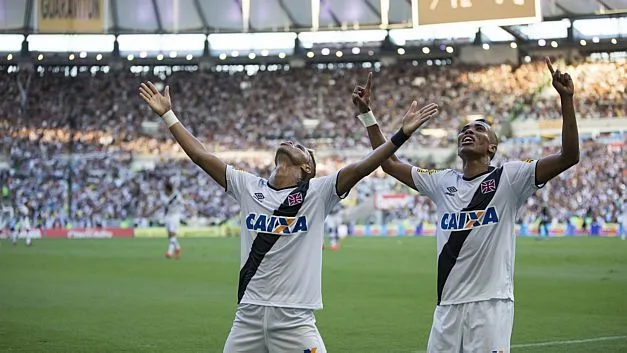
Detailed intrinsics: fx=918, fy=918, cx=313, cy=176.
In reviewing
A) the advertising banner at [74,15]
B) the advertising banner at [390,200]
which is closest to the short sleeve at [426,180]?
the advertising banner at [74,15]

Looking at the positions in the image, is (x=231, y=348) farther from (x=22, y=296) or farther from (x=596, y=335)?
(x=22, y=296)

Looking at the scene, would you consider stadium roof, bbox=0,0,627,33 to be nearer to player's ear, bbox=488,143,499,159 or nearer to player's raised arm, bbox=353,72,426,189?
player's raised arm, bbox=353,72,426,189

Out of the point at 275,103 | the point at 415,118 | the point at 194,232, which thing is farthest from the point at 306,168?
the point at 275,103

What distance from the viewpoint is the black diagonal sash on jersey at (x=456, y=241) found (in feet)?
18.9

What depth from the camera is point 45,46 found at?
46156 millimetres

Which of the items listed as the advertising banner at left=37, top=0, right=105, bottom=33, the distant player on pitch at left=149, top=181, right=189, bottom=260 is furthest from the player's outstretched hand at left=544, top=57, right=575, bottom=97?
the distant player on pitch at left=149, top=181, right=189, bottom=260

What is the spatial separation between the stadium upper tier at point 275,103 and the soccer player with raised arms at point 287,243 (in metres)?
39.8

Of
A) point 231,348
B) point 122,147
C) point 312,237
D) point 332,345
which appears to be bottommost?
point 332,345

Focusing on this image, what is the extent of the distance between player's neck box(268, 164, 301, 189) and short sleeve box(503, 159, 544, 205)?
4.39 feet

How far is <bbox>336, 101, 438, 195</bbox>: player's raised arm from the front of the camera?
5.45m

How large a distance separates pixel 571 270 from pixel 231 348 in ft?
59.1

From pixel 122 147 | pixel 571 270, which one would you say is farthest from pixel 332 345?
pixel 122 147

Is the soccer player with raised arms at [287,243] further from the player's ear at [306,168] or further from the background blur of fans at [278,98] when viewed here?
the background blur of fans at [278,98]

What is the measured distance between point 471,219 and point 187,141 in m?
1.89
